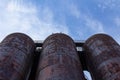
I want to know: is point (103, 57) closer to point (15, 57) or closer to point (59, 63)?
point (59, 63)

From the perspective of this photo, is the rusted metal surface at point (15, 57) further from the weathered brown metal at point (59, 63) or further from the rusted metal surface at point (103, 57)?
the rusted metal surface at point (103, 57)

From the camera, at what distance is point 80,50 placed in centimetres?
Answer: 890


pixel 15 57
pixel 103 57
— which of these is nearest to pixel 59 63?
pixel 15 57

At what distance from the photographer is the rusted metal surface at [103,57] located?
5.62 metres

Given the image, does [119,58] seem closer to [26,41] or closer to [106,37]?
[106,37]

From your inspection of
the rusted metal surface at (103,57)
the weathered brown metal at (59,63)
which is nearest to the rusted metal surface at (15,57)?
the weathered brown metal at (59,63)

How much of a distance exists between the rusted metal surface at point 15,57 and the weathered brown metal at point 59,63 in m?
0.51

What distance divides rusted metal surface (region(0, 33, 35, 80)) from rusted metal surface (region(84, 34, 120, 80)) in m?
2.12

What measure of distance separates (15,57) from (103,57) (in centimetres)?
264


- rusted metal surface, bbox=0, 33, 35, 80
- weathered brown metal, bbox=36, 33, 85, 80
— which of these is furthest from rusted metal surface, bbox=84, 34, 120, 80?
rusted metal surface, bbox=0, 33, 35, 80

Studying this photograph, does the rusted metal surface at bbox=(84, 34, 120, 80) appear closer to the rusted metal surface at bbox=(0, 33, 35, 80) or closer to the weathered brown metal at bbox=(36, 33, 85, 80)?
the weathered brown metal at bbox=(36, 33, 85, 80)

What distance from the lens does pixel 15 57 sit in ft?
19.4

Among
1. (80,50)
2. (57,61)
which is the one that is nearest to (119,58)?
(57,61)

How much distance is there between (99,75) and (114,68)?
57 cm
